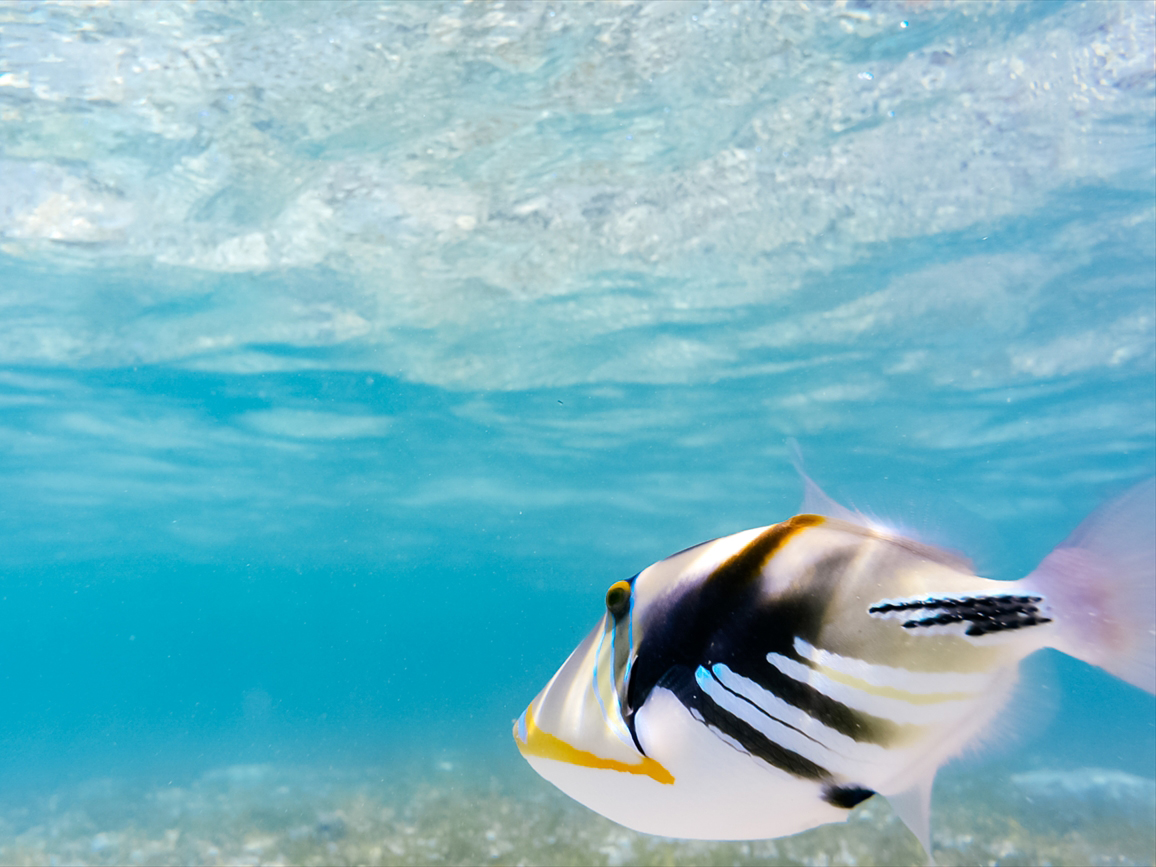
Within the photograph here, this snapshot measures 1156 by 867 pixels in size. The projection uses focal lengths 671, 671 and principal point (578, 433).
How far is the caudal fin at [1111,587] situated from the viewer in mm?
615

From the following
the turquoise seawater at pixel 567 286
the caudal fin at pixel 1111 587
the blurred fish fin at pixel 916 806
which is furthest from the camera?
the turquoise seawater at pixel 567 286

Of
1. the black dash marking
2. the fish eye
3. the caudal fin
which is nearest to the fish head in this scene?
the fish eye

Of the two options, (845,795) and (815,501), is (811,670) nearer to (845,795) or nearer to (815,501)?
(845,795)

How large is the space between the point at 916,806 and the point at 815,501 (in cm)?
42

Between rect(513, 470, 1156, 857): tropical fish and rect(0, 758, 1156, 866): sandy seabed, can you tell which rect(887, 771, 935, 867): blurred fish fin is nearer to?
rect(513, 470, 1156, 857): tropical fish

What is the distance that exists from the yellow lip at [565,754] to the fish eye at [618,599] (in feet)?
0.58

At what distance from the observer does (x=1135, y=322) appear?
53.5 ft

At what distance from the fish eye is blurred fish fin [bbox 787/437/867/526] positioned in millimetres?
307

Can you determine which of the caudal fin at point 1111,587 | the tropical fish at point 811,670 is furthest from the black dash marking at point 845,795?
the caudal fin at point 1111,587

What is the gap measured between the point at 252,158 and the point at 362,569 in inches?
2045

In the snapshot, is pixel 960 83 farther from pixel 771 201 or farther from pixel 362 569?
pixel 362 569

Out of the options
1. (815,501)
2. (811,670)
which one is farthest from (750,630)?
(815,501)

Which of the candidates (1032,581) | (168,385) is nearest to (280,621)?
(168,385)

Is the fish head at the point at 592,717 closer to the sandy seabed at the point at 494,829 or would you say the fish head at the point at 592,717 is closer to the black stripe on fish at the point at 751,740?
the black stripe on fish at the point at 751,740
